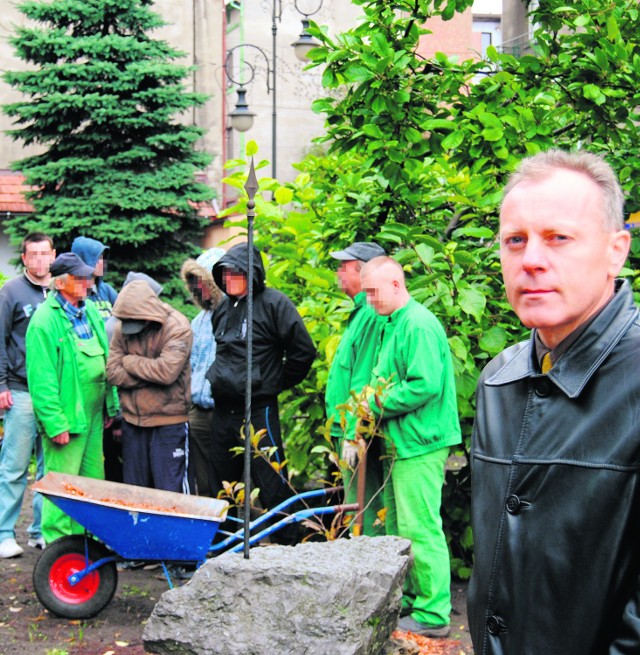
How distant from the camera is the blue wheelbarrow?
221 inches

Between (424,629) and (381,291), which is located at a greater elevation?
(381,291)

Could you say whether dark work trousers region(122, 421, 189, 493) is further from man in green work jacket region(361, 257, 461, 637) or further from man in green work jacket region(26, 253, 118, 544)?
man in green work jacket region(361, 257, 461, 637)

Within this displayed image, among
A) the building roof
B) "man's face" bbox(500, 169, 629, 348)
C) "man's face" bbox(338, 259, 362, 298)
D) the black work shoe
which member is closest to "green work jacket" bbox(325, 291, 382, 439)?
"man's face" bbox(338, 259, 362, 298)

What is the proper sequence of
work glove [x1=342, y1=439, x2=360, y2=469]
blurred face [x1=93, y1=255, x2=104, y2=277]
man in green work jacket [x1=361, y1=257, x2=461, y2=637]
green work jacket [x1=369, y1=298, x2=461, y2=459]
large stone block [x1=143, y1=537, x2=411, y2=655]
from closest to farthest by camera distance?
large stone block [x1=143, y1=537, x2=411, y2=655]
green work jacket [x1=369, y1=298, x2=461, y2=459]
man in green work jacket [x1=361, y1=257, x2=461, y2=637]
work glove [x1=342, y1=439, x2=360, y2=469]
blurred face [x1=93, y1=255, x2=104, y2=277]

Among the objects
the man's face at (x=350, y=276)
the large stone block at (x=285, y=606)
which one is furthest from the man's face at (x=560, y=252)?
the man's face at (x=350, y=276)

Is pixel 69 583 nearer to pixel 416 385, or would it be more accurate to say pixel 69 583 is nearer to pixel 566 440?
pixel 416 385

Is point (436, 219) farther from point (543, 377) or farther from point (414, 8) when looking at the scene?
point (543, 377)

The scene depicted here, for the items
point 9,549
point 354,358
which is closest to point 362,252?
point 354,358

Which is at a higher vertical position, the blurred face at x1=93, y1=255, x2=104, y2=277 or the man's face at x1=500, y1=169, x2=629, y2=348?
the man's face at x1=500, y1=169, x2=629, y2=348

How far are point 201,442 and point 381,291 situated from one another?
249 cm

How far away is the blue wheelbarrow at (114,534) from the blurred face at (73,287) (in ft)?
4.38

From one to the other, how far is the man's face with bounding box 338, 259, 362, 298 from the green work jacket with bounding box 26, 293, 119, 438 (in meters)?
1.92

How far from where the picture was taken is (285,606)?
15.3ft

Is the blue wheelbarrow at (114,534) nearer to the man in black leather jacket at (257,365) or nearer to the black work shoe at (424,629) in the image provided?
the man in black leather jacket at (257,365)
